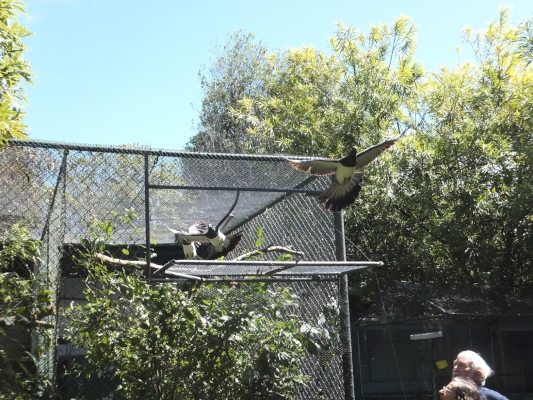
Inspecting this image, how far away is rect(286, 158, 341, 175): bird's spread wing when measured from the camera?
377 cm

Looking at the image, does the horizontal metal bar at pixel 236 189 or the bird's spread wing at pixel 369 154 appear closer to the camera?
the horizontal metal bar at pixel 236 189

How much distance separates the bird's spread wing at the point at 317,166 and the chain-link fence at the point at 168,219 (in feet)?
0.57

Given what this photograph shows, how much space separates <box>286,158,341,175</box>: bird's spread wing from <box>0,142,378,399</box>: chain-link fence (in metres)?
0.17

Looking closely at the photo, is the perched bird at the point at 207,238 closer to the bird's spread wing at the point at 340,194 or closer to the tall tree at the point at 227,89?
the bird's spread wing at the point at 340,194

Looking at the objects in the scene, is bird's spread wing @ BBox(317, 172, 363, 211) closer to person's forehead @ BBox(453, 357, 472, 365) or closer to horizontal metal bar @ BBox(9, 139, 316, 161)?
horizontal metal bar @ BBox(9, 139, 316, 161)

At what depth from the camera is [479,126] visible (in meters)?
8.40

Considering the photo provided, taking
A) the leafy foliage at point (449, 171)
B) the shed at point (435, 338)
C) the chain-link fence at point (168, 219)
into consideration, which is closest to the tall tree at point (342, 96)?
the leafy foliage at point (449, 171)

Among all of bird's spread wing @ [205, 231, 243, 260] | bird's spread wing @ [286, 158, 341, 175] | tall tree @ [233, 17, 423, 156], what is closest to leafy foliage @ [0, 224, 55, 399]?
bird's spread wing @ [205, 231, 243, 260]

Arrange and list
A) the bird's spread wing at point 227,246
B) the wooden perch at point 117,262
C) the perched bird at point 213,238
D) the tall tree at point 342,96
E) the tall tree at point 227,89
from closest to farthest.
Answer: the wooden perch at point 117,262, the perched bird at point 213,238, the bird's spread wing at point 227,246, the tall tree at point 342,96, the tall tree at point 227,89

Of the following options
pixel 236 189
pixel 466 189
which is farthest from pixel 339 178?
pixel 466 189

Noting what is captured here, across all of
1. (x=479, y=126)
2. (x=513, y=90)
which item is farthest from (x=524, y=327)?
(x=513, y=90)

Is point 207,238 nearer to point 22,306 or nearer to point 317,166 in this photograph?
point 317,166

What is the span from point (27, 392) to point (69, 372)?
0.28 m

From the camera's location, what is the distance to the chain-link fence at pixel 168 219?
11.3 ft
